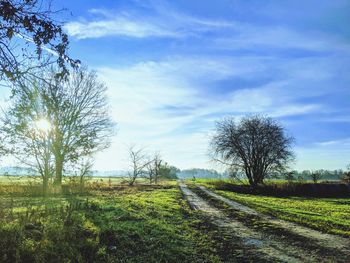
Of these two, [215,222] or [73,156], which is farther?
[73,156]

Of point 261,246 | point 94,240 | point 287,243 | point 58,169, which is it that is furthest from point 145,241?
point 58,169

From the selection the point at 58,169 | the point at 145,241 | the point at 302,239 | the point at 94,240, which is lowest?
the point at 302,239

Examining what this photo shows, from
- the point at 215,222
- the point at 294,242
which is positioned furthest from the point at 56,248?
the point at 215,222

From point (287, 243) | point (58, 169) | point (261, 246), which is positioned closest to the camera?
point (261, 246)

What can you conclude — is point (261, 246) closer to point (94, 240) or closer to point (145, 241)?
point (145, 241)

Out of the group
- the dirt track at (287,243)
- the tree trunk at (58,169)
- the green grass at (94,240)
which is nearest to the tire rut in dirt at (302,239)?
the dirt track at (287,243)

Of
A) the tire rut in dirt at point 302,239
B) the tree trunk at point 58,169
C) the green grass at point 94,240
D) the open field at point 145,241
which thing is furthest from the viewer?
the tree trunk at point 58,169

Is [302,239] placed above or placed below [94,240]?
below

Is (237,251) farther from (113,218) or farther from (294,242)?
(113,218)

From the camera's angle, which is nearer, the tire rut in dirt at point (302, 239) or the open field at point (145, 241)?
the open field at point (145, 241)

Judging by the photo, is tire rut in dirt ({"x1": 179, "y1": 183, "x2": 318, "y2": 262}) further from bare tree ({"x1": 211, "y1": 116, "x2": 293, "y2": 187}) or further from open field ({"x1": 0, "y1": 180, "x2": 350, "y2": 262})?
bare tree ({"x1": 211, "y1": 116, "x2": 293, "y2": 187})

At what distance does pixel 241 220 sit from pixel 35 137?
1868 cm

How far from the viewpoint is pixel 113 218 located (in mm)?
12812

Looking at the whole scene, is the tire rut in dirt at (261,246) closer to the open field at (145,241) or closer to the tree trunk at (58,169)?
the open field at (145,241)
